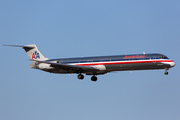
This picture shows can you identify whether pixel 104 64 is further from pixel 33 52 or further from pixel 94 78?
pixel 33 52

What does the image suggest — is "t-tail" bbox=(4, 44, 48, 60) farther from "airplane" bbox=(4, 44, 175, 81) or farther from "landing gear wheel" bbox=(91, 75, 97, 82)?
"landing gear wheel" bbox=(91, 75, 97, 82)

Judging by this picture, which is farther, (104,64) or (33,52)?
(33,52)

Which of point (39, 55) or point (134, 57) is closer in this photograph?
point (134, 57)

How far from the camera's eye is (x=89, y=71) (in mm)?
→ 55562

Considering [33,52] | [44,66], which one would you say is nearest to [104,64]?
[44,66]

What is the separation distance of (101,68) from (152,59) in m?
8.97

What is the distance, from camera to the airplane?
170 ft

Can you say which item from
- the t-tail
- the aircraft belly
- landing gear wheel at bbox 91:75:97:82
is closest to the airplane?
the aircraft belly

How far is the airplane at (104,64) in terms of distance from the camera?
51938mm

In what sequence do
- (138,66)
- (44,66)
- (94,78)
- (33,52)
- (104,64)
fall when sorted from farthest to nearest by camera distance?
(33,52) → (94,78) → (44,66) → (104,64) → (138,66)

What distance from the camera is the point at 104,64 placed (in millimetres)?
53656

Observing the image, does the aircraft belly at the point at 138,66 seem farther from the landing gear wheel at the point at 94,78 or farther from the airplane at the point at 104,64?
the landing gear wheel at the point at 94,78

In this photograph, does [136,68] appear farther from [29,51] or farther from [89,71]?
[29,51]

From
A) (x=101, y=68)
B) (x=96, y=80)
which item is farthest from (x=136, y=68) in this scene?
(x=96, y=80)
